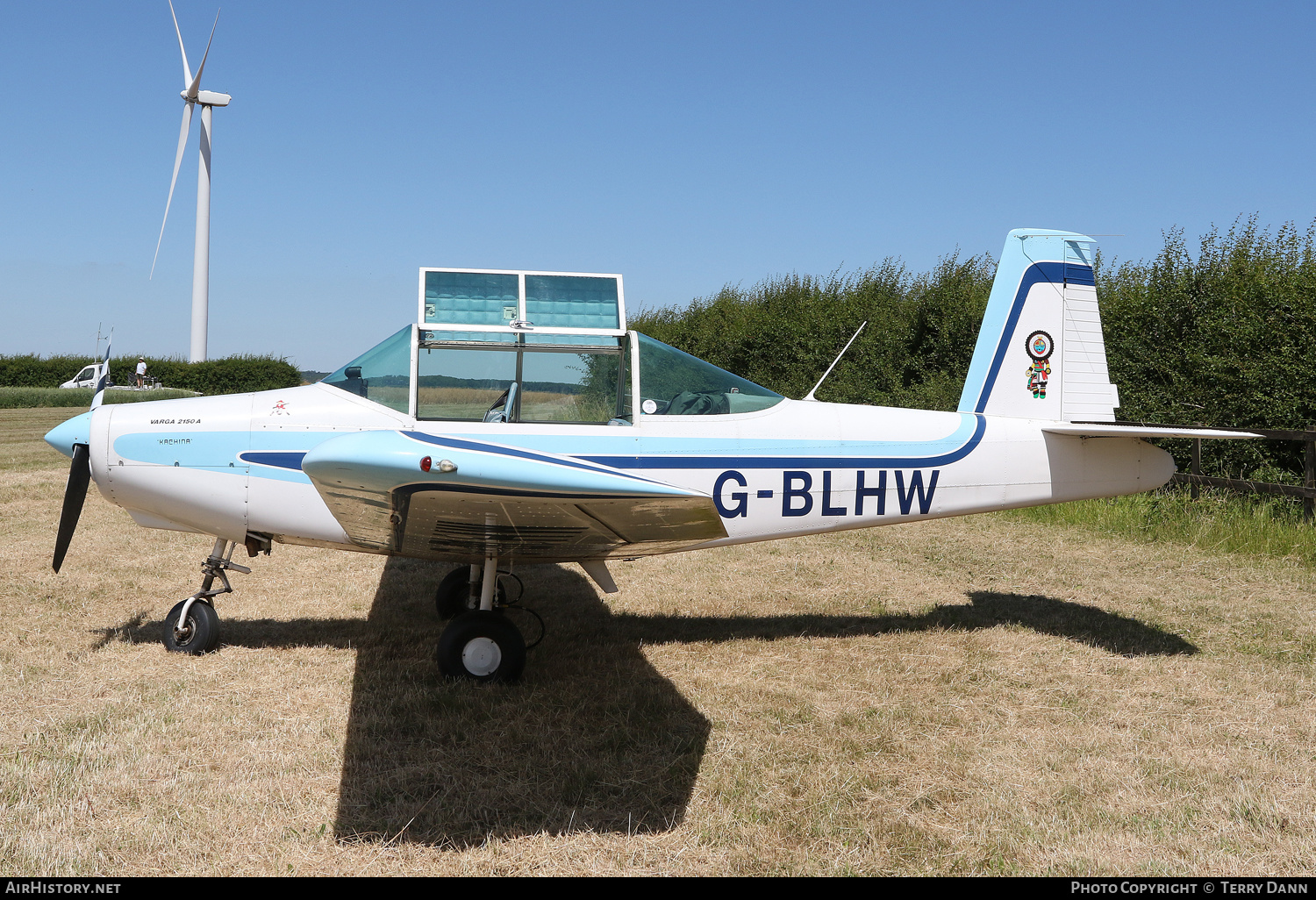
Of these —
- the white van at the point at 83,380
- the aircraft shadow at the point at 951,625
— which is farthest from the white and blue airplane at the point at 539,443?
the white van at the point at 83,380

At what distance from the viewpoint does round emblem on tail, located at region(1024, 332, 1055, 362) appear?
593 cm

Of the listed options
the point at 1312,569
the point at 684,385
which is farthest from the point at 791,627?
the point at 1312,569

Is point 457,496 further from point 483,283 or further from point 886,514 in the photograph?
point 886,514

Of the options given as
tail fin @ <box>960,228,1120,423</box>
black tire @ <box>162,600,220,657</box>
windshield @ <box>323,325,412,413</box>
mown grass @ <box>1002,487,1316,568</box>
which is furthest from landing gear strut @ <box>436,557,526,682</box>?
mown grass @ <box>1002,487,1316,568</box>

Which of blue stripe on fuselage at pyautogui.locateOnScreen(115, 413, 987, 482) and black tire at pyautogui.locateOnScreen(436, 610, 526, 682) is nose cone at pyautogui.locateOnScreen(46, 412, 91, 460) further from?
black tire at pyautogui.locateOnScreen(436, 610, 526, 682)

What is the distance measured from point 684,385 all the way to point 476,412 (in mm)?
1283

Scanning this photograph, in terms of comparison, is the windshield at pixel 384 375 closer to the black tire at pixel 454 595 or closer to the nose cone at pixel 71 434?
the nose cone at pixel 71 434

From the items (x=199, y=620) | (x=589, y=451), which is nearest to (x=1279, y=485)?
(x=589, y=451)

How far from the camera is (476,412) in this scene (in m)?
4.95

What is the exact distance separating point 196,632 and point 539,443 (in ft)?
8.34

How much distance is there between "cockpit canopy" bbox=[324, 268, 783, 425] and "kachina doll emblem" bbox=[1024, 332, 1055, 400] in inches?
98.9

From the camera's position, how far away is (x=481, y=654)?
15.7 feet

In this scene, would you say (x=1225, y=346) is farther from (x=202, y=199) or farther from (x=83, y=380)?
(x=83, y=380)

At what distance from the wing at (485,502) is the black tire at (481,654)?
18.4 inches
